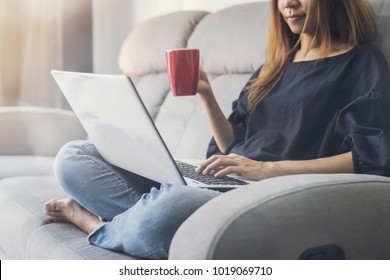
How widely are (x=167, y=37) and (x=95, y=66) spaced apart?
1.15 m

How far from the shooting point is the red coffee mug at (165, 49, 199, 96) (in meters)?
1.25

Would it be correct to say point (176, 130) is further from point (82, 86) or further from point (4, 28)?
point (4, 28)

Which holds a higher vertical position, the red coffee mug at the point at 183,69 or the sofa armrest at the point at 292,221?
the red coffee mug at the point at 183,69

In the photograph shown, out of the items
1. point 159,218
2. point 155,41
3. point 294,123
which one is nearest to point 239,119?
point 294,123

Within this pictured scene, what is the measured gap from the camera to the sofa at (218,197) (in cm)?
86

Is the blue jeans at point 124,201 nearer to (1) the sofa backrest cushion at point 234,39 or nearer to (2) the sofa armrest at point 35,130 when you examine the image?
(1) the sofa backrest cushion at point 234,39

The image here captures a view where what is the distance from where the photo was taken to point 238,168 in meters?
1.15

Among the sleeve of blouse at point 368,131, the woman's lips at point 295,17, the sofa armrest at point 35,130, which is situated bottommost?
the sofa armrest at point 35,130

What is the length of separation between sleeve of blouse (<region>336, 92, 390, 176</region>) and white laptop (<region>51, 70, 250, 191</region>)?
209 mm

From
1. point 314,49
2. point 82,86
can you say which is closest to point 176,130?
point 314,49

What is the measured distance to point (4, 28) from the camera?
3088mm

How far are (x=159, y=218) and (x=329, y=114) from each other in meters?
0.48

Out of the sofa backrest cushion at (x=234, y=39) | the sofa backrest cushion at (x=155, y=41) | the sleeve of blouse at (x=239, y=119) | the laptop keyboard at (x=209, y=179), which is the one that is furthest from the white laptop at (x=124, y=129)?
the sofa backrest cushion at (x=155, y=41)

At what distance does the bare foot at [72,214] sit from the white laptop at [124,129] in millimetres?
122
